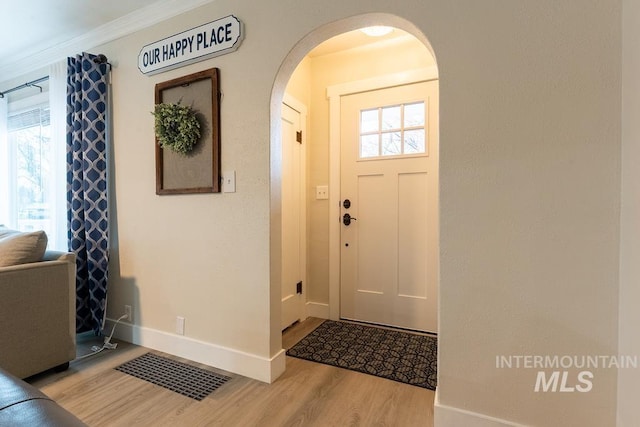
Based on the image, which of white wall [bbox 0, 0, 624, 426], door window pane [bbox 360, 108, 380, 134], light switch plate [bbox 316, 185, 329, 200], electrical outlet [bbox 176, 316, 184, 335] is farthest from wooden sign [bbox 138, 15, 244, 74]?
electrical outlet [bbox 176, 316, 184, 335]

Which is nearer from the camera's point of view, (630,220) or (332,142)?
(630,220)

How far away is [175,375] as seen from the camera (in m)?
1.94

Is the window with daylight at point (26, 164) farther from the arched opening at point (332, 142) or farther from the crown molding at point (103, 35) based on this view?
the arched opening at point (332, 142)

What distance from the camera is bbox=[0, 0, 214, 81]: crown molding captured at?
2107mm

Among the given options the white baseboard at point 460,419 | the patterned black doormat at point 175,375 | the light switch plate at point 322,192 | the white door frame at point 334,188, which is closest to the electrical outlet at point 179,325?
the patterned black doormat at point 175,375

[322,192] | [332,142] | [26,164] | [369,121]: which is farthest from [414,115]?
[26,164]

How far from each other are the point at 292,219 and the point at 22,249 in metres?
1.77

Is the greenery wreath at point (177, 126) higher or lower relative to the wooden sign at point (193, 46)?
lower

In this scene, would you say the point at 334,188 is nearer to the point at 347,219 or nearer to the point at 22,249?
the point at 347,219

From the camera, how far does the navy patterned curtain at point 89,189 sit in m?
2.37

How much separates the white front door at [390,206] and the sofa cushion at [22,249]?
84.0 inches

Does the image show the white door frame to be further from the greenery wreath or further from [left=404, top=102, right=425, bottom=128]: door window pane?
the greenery wreath

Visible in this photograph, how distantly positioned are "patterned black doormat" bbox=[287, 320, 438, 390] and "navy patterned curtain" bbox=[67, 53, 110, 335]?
1548 millimetres

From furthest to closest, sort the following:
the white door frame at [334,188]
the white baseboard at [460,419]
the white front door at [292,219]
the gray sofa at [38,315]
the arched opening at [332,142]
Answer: the white door frame at [334,188] → the white front door at [292,219] → the arched opening at [332,142] → the gray sofa at [38,315] → the white baseboard at [460,419]
